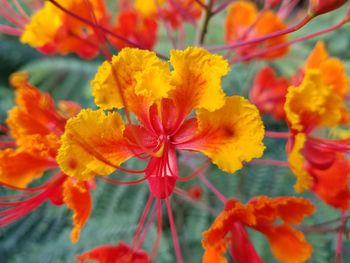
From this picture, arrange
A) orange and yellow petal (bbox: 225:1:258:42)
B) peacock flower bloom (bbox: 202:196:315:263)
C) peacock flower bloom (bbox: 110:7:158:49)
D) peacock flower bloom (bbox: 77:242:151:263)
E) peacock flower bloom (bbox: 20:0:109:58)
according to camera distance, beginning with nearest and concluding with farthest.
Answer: peacock flower bloom (bbox: 202:196:315:263) < peacock flower bloom (bbox: 77:242:151:263) < peacock flower bloom (bbox: 20:0:109:58) < peacock flower bloom (bbox: 110:7:158:49) < orange and yellow petal (bbox: 225:1:258:42)

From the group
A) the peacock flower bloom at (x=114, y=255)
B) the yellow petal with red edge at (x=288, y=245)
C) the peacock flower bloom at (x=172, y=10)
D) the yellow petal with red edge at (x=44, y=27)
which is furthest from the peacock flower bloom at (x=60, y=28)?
the yellow petal with red edge at (x=288, y=245)

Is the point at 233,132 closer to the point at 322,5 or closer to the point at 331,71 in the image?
the point at 322,5

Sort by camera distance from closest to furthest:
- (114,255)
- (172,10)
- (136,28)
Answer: (114,255), (136,28), (172,10)

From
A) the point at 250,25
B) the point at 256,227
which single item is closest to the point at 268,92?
the point at 250,25

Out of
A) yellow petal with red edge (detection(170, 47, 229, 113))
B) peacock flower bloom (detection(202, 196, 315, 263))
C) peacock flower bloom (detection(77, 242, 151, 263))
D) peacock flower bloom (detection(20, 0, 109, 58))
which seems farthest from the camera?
peacock flower bloom (detection(20, 0, 109, 58))

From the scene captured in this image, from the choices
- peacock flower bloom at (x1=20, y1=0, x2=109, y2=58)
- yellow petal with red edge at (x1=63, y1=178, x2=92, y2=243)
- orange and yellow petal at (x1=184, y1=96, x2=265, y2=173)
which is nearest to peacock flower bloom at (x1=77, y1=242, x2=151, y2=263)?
yellow petal with red edge at (x1=63, y1=178, x2=92, y2=243)

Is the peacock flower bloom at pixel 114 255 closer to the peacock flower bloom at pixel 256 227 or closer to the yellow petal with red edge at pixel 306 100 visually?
the peacock flower bloom at pixel 256 227

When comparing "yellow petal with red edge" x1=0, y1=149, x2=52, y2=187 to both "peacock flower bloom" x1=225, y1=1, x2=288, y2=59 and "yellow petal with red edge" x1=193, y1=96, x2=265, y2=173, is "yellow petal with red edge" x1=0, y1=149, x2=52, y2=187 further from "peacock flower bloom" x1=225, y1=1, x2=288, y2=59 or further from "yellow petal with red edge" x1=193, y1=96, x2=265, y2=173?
"peacock flower bloom" x1=225, y1=1, x2=288, y2=59

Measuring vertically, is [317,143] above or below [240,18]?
below
